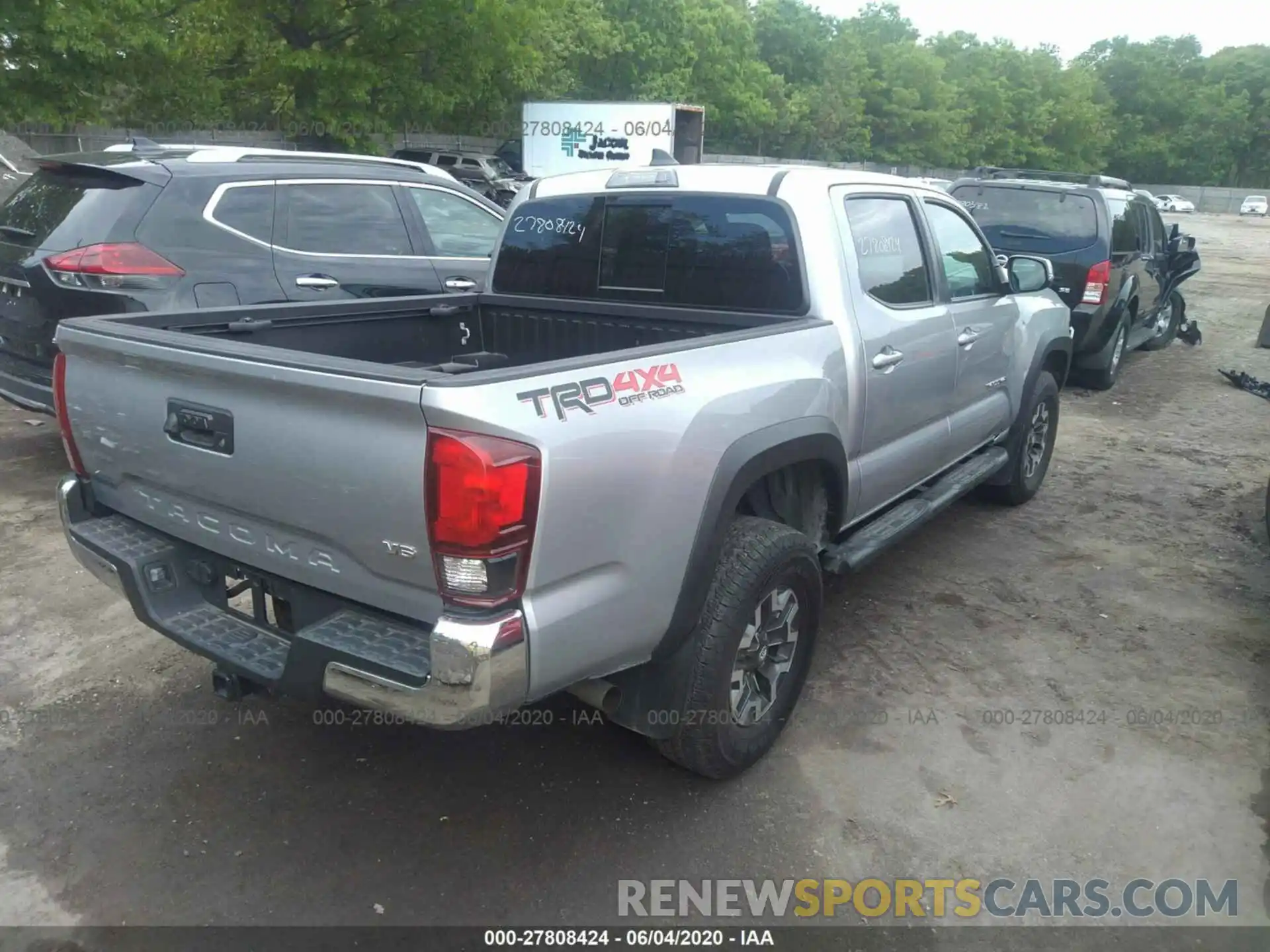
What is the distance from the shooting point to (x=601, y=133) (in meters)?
27.9

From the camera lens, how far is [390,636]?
2445 millimetres

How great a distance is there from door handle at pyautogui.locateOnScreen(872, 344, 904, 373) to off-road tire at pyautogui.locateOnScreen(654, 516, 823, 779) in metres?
0.88

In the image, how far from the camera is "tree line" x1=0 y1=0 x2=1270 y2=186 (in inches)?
711

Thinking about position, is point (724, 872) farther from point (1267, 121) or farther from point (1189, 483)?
point (1267, 121)

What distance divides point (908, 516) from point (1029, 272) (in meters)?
2.05

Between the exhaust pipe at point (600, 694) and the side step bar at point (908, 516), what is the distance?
1.19 m

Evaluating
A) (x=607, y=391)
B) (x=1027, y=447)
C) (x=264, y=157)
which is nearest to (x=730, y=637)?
(x=607, y=391)

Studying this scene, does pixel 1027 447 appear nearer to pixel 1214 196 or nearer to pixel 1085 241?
pixel 1085 241

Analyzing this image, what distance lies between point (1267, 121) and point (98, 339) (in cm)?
9311

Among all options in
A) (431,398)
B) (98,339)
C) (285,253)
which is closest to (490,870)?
(431,398)

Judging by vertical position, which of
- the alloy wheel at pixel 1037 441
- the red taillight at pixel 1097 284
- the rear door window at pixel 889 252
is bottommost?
the alloy wheel at pixel 1037 441

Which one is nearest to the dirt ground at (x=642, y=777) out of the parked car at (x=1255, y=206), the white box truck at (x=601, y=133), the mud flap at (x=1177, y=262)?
the mud flap at (x=1177, y=262)

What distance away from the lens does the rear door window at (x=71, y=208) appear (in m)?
5.27

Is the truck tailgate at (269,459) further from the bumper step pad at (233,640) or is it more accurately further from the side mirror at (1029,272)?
the side mirror at (1029,272)
